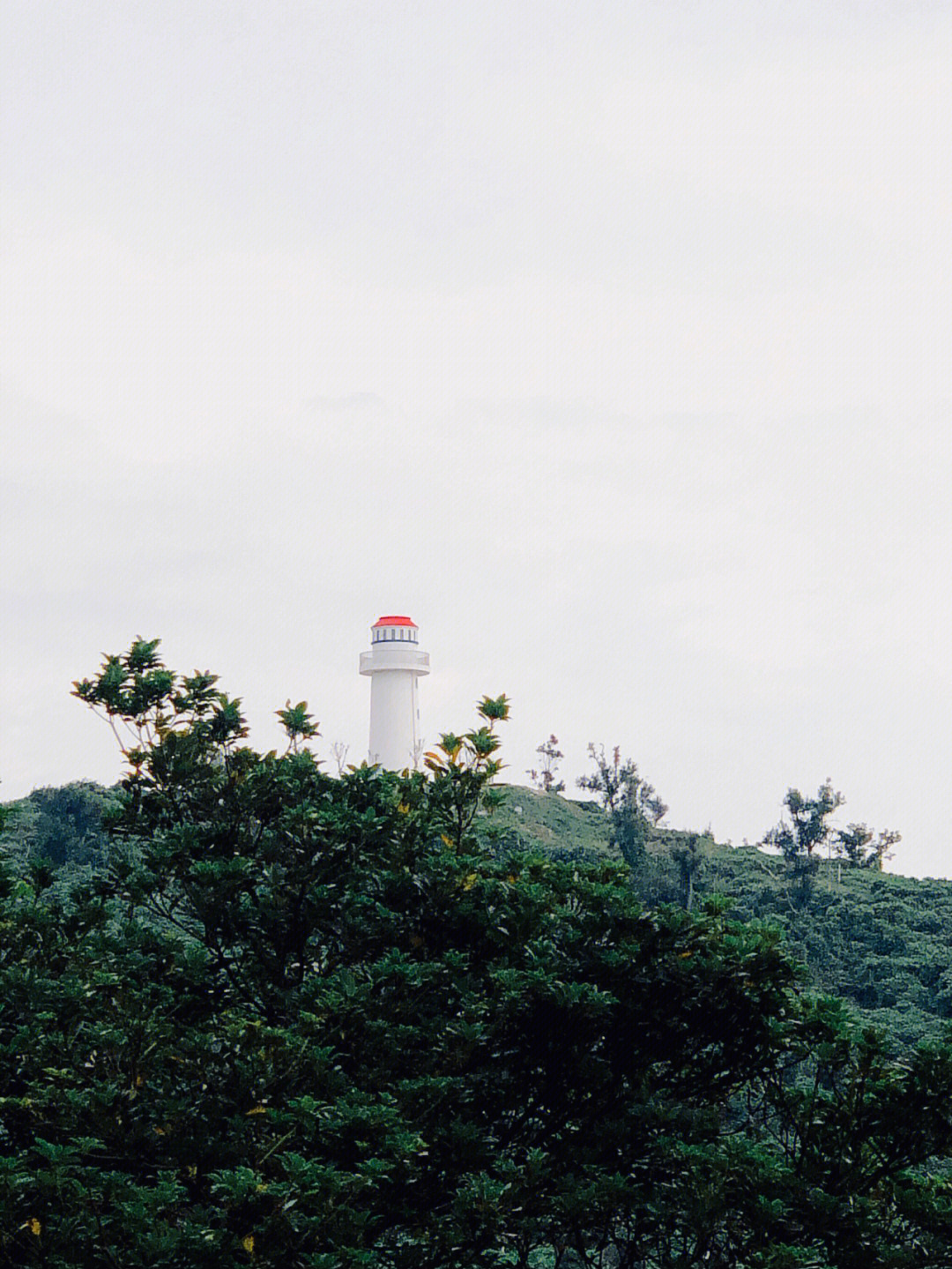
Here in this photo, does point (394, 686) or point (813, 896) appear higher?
point (394, 686)

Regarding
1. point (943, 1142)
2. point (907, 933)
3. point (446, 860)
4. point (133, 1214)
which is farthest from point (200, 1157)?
point (907, 933)

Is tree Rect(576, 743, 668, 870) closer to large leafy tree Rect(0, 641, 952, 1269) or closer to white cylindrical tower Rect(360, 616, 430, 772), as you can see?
white cylindrical tower Rect(360, 616, 430, 772)

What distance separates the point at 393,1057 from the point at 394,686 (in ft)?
114

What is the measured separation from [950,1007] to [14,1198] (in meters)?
24.8

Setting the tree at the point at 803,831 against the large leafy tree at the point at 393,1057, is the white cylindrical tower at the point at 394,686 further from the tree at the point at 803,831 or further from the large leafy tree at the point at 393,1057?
the large leafy tree at the point at 393,1057

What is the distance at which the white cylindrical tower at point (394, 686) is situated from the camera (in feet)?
141

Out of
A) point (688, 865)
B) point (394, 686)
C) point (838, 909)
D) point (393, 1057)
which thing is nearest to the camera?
point (393, 1057)

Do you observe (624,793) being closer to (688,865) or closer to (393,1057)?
(688,865)

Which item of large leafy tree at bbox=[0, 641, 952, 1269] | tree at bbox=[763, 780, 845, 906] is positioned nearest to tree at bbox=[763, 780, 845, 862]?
tree at bbox=[763, 780, 845, 906]

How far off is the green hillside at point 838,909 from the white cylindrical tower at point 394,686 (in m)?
3.74

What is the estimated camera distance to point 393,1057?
8.86m

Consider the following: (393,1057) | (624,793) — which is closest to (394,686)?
(624,793)

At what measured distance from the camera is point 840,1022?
9086 mm

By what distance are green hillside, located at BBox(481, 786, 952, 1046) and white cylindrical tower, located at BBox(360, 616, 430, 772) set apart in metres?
3.74
